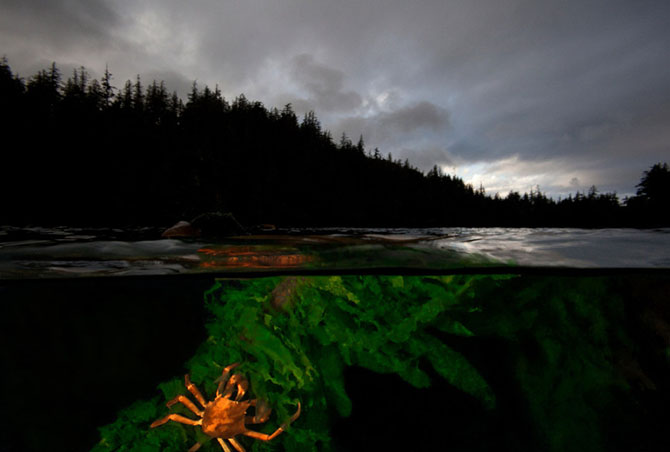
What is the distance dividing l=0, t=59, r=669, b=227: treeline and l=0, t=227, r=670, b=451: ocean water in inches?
1469

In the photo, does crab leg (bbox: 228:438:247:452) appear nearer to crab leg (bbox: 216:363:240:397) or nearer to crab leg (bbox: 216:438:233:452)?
crab leg (bbox: 216:438:233:452)

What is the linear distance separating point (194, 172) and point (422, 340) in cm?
6943

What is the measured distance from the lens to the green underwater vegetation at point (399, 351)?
12.3 ft

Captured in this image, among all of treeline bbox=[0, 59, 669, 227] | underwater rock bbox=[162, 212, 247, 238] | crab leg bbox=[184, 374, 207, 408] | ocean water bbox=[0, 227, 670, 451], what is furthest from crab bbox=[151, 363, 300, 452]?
treeline bbox=[0, 59, 669, 227]

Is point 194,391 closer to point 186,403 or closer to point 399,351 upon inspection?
point 186,403

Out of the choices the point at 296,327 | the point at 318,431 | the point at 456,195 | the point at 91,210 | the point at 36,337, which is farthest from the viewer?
the point at 456,195

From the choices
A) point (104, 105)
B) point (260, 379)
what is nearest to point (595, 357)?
point (260, 379)

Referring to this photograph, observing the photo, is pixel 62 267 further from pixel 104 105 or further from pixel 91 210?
pixel 104 105

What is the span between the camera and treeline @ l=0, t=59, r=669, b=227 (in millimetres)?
49719

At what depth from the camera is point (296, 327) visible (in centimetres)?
394

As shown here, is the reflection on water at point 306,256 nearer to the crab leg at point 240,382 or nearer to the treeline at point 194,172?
the crab leg at point 240,382

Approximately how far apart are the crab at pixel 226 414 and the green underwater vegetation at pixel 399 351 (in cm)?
14

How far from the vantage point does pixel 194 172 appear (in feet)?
210

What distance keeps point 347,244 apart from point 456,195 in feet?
278
